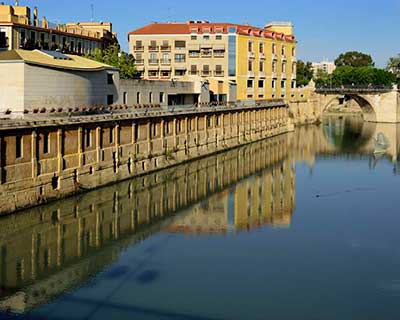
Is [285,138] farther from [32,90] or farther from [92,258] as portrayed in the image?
[92,258]

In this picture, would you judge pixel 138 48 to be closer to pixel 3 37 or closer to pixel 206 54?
pixel 206 54

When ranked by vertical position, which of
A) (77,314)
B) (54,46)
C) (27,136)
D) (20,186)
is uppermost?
(54,46)

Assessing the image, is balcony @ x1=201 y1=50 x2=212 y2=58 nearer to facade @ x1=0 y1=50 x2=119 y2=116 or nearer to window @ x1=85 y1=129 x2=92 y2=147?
facade @ x1=0 y1=50 x2=119 y2=116

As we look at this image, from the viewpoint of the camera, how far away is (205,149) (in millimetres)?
70062

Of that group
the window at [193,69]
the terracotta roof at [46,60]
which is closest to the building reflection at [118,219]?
the terracotta roof at [46,60]

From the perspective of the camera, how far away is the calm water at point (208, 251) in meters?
25.5

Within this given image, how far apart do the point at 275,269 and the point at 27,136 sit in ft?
59.0

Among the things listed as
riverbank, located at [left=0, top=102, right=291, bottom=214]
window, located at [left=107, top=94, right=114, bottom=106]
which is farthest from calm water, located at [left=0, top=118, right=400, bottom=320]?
window, located at [left=107, top=94, right=114, bottom=106]

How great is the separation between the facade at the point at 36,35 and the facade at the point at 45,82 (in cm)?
1905

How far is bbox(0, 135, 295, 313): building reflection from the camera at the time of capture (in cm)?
2912

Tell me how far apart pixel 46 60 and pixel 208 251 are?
21.4m

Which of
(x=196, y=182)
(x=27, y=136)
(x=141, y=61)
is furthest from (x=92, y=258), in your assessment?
(x=141, y=61)

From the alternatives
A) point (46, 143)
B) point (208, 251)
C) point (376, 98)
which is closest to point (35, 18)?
point (46, 143)

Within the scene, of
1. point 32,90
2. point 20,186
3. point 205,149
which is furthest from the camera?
point 205,149
